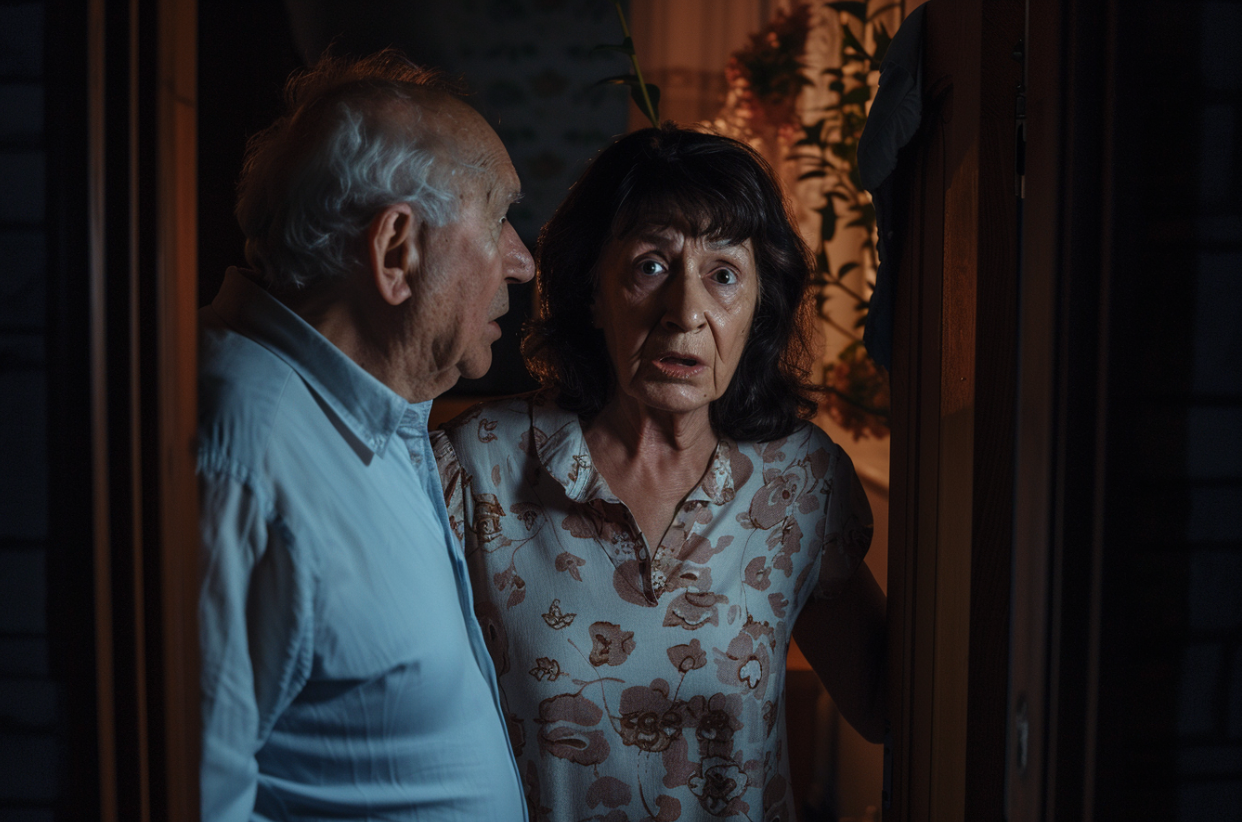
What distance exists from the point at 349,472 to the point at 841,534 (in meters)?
0.77

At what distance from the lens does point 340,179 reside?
3.22 feet

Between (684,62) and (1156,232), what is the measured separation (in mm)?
2552

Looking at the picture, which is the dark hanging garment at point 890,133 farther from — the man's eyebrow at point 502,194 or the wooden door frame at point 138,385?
the wooden door frame at point 138,385

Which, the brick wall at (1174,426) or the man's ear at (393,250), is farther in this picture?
the man's ear at (393,250)

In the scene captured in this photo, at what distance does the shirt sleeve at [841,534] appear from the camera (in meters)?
1.34

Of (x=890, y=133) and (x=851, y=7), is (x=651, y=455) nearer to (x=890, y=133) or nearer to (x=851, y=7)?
(x=890, y=133)

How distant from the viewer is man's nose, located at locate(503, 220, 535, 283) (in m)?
1.16

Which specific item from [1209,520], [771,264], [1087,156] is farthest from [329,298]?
[1209,520]

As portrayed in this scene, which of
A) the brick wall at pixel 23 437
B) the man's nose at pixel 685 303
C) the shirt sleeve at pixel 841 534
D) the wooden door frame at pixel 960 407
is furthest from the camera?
the shirt sleeve at pixel 841 534

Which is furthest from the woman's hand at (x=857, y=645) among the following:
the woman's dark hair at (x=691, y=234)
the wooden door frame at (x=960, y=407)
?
the woman's dark hair at (x=691, y=234)

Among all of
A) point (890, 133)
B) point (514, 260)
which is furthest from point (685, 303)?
point (890, 133)

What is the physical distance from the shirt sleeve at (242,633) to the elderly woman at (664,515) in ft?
1.51

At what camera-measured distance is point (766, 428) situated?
1.37 metres

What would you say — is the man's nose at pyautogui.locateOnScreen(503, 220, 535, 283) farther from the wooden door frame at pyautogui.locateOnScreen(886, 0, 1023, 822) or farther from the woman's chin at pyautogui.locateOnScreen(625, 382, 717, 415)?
the wooden door frame at pyautogui.locateOnScreen(886, 0, 1023, 822)
